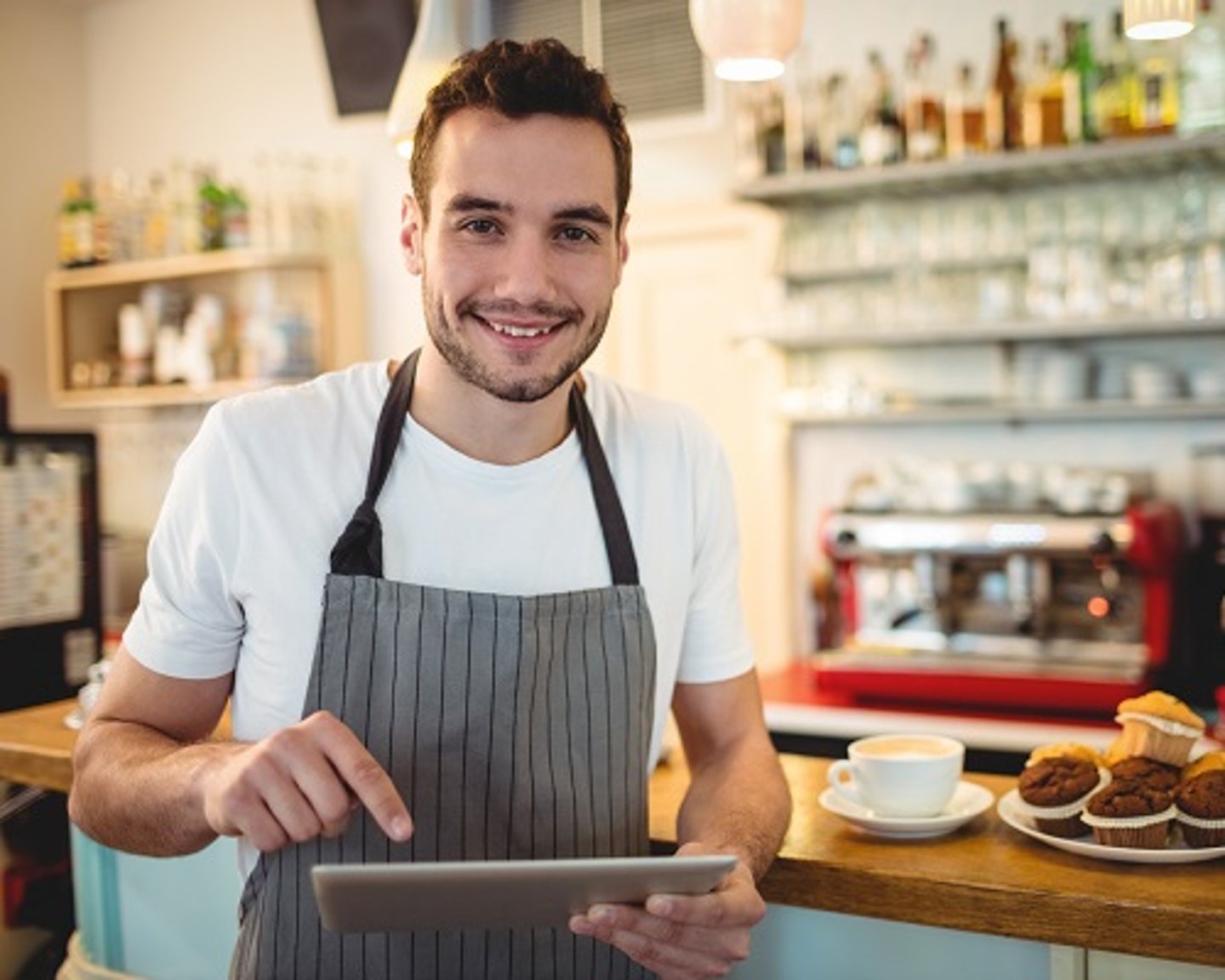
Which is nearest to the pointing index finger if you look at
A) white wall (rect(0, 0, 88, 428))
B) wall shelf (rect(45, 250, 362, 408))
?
wall shelf (rect(45, 250, 362, 408))

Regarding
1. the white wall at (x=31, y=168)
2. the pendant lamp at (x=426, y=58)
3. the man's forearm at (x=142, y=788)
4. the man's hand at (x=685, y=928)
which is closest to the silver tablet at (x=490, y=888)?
the man's hand at (x=685, y=928)

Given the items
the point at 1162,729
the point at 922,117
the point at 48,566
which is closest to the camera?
the point at 1162,729

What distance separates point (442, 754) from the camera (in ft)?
5.12

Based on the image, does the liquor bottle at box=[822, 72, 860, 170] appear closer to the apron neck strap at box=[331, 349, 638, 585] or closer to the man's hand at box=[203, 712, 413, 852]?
the apron neck strap at box=[331, 349, 638, 585]

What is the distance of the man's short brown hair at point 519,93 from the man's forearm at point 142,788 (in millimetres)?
670

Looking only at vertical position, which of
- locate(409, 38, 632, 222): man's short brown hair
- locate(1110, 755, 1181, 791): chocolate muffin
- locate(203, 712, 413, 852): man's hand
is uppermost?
locate(409, 38, 632, 222): man's short brown hair

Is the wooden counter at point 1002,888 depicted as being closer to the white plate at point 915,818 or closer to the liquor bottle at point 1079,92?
the white plate at point 915,818

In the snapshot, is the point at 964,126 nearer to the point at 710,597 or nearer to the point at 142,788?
the point at 710,597

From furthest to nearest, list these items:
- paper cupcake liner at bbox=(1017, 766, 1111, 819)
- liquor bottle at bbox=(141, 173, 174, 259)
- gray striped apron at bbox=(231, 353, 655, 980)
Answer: liquor bottle at bbox=(141, 173, 174, 259), paper cupcake liner at bbox=(1017, 766, 1111, 819), gray striped apron at bbox=(231, 353, 655, 980)

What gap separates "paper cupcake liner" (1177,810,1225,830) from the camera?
1586 millimetres

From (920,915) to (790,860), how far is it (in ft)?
0.53

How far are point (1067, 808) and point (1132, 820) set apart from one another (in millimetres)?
86

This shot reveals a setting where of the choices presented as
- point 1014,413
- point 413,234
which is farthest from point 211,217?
point 413,234

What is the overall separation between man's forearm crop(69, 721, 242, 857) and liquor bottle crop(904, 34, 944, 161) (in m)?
3.01
